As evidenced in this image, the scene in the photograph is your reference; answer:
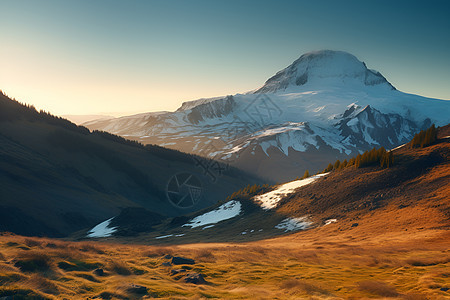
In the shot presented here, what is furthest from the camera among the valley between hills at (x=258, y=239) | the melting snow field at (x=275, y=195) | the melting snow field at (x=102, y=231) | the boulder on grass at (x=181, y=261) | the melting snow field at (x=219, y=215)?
the melting snow field at (x=102, y=231)

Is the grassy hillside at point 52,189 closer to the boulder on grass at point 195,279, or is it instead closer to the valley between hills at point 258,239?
the valley between hills at point 258,239

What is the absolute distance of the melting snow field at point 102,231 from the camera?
325 ft

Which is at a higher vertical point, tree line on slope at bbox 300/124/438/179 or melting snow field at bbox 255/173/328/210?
tree line on slope at bbox 300/124/438/179

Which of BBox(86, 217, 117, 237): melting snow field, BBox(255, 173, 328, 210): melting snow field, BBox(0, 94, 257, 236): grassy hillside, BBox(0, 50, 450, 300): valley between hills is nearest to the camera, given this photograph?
BBox(0, 50, 450, 300): valley between hills

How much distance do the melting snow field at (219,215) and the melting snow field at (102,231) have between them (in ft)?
81.5

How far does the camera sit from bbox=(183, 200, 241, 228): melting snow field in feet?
297

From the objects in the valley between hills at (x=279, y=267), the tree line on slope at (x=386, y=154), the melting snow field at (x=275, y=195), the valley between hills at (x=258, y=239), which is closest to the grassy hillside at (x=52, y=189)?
the valley between hills at (x=258, y=239)

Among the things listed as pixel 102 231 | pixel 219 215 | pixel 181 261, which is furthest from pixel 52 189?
pixel 181 261

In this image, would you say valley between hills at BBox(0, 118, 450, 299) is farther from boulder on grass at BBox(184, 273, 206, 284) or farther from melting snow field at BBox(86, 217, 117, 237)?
melting snow field at BBox(86, 217, 117, 237)

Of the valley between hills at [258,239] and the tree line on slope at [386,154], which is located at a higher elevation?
Answer: the tree line on slope at [386,154]

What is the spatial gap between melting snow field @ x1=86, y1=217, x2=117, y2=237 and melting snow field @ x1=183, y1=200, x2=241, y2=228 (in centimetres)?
2484

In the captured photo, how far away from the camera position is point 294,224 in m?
65.4

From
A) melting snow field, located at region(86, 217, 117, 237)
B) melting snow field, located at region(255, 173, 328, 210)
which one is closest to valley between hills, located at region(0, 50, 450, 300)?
melting snow field, located at region(255, 173, 328, 210)

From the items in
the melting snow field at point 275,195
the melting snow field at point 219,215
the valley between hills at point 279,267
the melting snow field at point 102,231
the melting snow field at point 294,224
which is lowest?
the melting snow field at point 102,231
